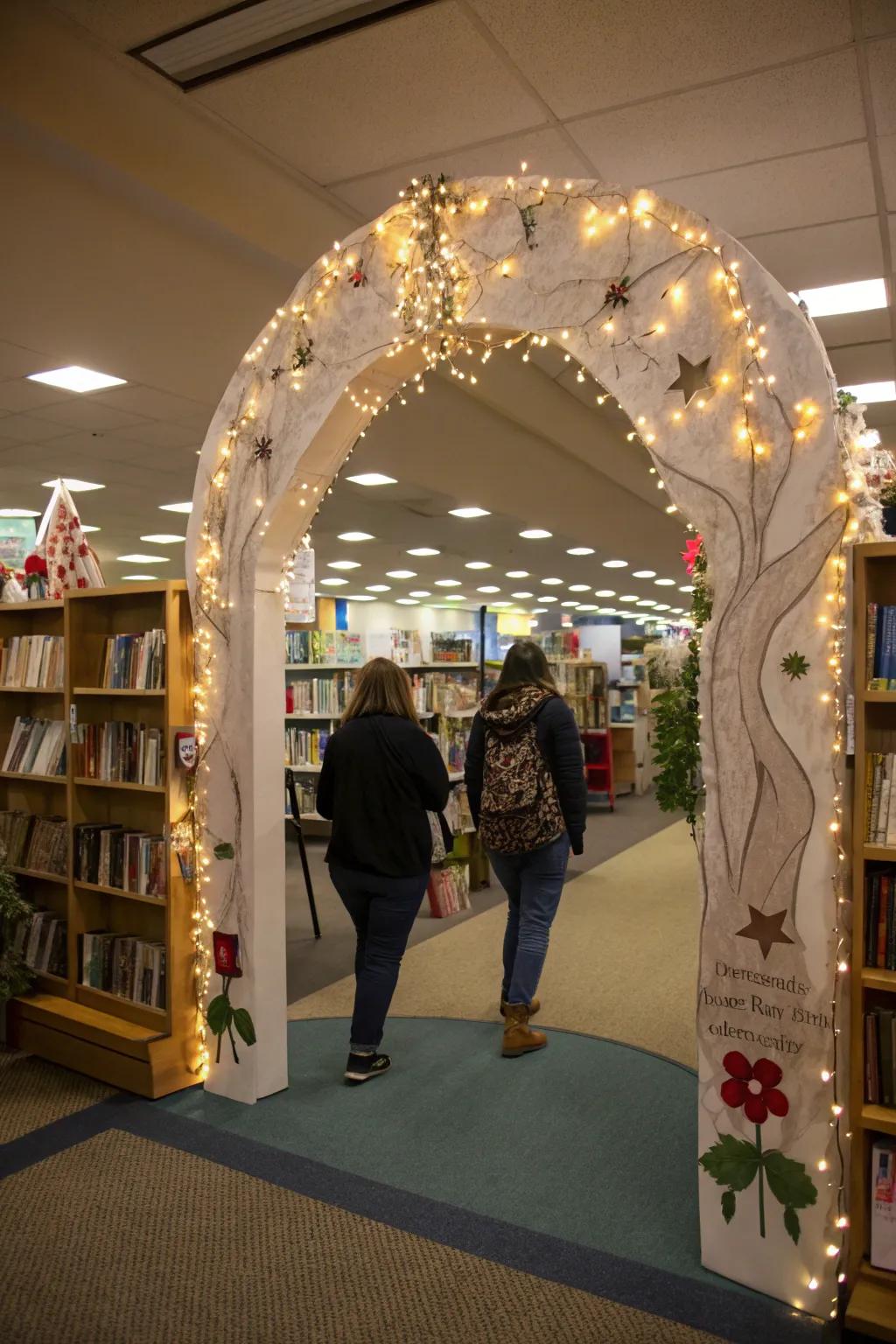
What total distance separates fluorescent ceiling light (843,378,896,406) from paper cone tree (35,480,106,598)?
479cm

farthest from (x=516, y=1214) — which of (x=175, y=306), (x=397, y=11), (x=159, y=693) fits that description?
(x=175, y=306)

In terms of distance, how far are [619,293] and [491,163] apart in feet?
4.18

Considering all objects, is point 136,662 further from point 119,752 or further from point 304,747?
point 304,747

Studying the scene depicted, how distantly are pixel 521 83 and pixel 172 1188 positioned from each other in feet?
11.8

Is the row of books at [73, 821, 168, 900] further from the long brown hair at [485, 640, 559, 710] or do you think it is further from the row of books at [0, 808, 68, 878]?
the long brown hair at [485, 640, 559, 710]

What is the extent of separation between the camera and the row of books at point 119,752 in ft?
13.0

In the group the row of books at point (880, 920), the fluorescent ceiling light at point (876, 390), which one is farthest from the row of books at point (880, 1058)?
the fluorescent ceiling light at point (876, 390)

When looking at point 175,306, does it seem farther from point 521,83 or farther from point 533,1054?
point 533,1054

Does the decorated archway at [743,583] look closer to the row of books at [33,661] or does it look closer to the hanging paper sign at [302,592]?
the row of books at [33,661]

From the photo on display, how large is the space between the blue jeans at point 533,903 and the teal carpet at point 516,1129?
306 millimetres

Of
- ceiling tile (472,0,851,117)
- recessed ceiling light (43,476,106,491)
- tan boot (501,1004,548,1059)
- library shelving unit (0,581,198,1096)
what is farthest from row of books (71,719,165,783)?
recessed ceiling light (43,476,106,491)

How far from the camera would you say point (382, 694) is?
387 centimetres

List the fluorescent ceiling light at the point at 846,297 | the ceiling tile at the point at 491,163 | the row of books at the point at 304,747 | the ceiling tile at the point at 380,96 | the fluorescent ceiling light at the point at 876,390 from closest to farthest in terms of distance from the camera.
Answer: the ceiling tile at the point at 380,96, the ceiling tile at the point at 491,163, the fluorescent ceiling light at the point at 846,297, the fluorescent ceiling light at the point at 876,390, the row of books at the point at 304,747

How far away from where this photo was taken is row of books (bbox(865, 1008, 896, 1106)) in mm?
2385
